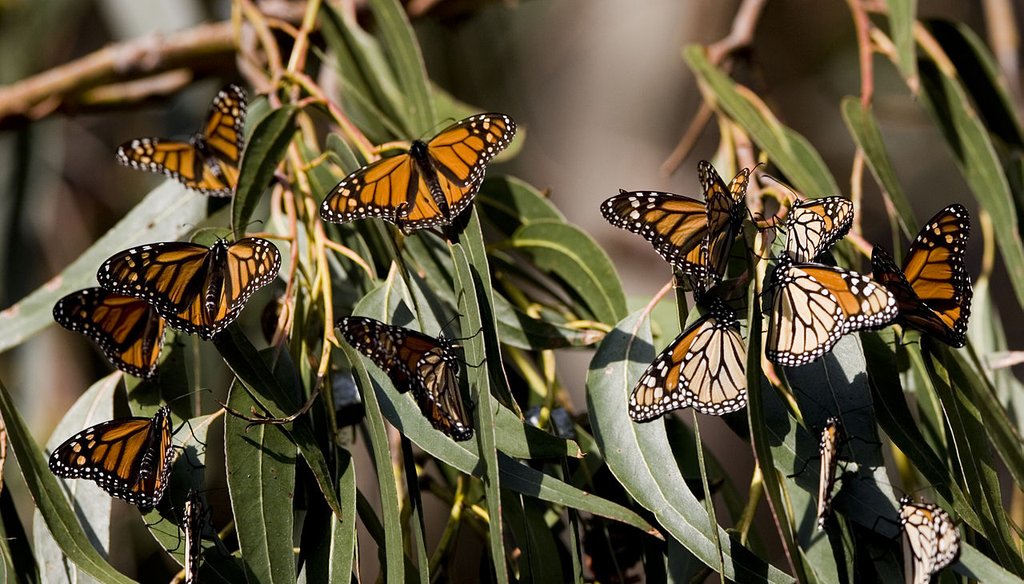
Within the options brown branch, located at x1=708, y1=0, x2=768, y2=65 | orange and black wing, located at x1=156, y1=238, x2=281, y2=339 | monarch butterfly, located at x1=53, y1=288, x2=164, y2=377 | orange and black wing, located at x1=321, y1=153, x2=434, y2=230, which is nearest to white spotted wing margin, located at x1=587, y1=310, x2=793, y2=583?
orange and black wing, located at x1=321, y1=153, x2=434, y2=230

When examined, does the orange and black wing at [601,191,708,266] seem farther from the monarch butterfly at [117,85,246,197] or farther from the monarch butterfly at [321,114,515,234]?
the monarch butterfly at [117,85,246,197]

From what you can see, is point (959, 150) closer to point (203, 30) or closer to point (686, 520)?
point (686, 520)

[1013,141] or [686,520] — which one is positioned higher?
[1013,141]

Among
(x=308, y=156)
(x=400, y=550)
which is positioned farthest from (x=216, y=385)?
(x=400, y=550)

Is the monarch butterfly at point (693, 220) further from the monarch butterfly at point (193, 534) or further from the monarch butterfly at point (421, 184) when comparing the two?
the monarch butterfly at point (193, 534)

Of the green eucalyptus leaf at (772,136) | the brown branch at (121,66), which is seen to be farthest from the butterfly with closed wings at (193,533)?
the brown branch at (121,66)

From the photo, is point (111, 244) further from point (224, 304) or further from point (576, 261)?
point (576, 261)
